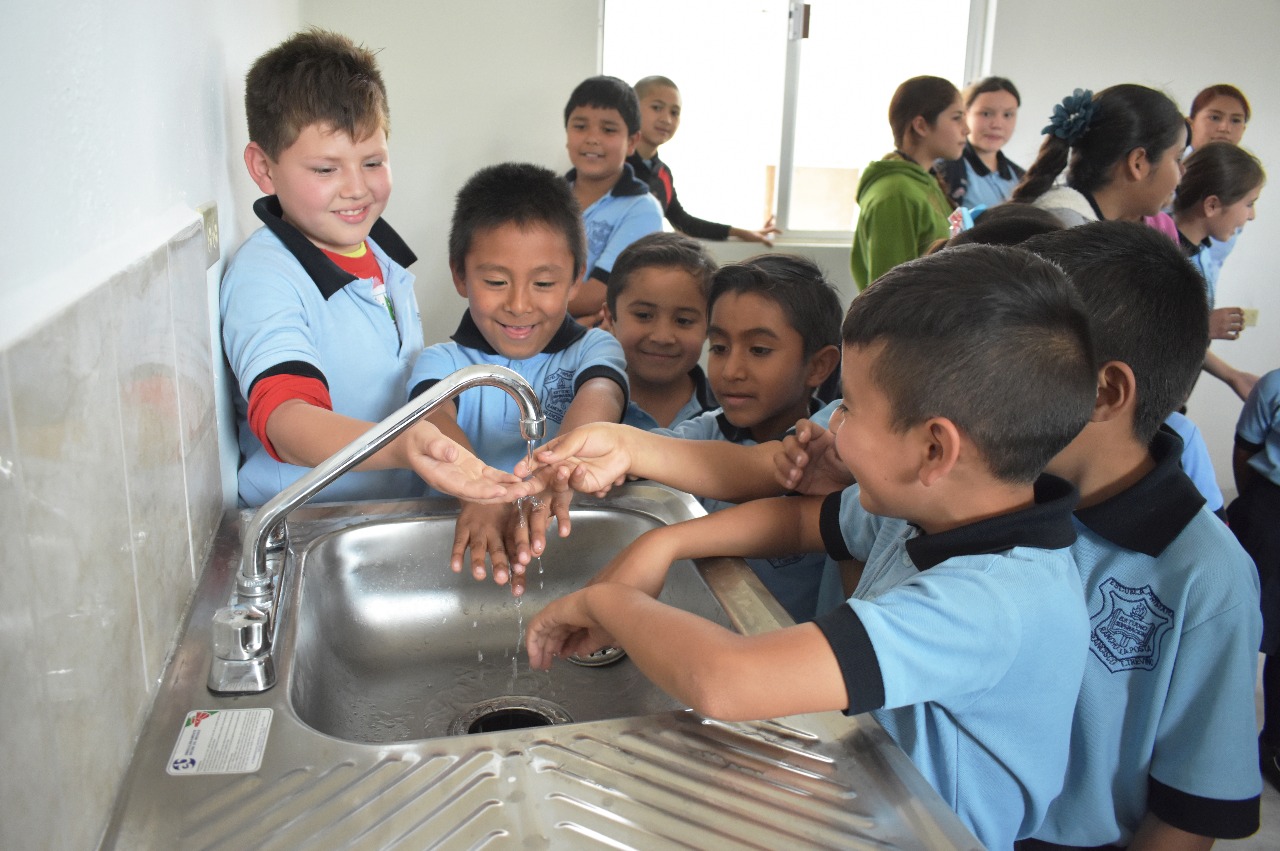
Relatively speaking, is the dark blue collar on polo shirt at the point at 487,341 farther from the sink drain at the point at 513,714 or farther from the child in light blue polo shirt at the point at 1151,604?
the child in light blue polo shirt at the point at 1151,604

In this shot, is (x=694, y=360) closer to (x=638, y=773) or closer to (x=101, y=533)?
(x=638, y=773)

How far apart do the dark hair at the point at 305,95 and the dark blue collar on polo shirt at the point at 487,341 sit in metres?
0.32

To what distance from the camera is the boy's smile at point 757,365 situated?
4.88 feet

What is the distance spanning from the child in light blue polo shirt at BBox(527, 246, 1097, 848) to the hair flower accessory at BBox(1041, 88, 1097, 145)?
4.94 feet

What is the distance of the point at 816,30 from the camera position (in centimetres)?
379

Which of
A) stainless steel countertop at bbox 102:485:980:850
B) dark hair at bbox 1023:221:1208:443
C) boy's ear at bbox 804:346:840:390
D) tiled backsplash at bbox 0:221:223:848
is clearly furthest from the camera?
boy's ear at bbox 804:346:840:390

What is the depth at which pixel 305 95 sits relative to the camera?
1.18 m

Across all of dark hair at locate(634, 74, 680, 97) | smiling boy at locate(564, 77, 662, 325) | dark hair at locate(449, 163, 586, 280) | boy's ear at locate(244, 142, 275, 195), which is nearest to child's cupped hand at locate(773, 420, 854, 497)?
dark hair at locate(449, 163, 586, 280)

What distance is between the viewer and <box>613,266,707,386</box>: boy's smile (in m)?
1.77

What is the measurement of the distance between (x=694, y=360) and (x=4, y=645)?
1.45m

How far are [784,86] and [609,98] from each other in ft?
4.52

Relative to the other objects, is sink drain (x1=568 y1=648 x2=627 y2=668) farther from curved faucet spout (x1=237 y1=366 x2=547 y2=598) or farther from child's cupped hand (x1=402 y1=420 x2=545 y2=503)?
curved faucet spout (x1=237 y1=366 x2=547 y2=598)

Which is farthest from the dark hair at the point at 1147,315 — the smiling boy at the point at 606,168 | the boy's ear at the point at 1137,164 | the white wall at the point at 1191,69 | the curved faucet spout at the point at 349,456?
the white wall at the point at 1191,69

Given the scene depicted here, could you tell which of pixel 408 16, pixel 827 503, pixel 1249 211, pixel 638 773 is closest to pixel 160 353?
pixel 638 773
